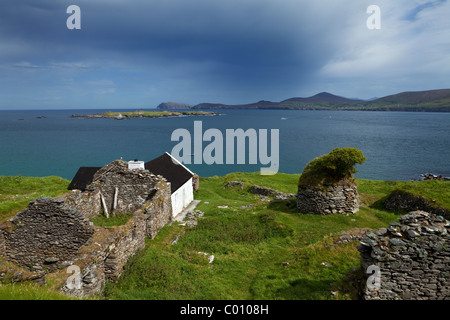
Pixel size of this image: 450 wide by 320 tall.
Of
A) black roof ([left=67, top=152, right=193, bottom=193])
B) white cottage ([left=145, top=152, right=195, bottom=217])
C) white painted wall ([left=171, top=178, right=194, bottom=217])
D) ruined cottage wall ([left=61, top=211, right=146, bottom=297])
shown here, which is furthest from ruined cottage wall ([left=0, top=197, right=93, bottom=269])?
black roof ([left=67, top=152, right=193, bottom=193])

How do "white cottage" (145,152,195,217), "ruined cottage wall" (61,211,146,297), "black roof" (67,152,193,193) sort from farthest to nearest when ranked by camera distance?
"black roof" (67,152,193,193), "white cottage" (145,152,195,217), "ruined cottage wall" (61,211,146,297)

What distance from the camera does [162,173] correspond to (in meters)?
27.5

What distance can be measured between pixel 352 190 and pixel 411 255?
13.9 m

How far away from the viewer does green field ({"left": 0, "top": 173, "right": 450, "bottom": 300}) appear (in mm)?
10320

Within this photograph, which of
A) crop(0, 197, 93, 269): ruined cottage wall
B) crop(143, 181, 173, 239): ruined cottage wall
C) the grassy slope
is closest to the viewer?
the grassy slope

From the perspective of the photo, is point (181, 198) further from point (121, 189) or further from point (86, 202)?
point (86, 202)

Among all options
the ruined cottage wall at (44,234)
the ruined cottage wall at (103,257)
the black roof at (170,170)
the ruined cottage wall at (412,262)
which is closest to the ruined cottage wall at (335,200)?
the ruined cottage wall at (412,262)

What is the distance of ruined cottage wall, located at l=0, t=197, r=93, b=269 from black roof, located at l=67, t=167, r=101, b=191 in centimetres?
1741

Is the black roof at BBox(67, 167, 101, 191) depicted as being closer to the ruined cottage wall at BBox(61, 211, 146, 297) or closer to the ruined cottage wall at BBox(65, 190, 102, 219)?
the ruined cottage wall at BBox(65, 190, 102, 219)

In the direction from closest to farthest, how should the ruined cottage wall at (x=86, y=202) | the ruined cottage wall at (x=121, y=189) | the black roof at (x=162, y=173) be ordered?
the ruined cottage wall at (x=86, y=202), the ruined cottage wall at (x=121, y=189), the black roof at (x=162, y=173)

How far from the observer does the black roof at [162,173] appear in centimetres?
2720

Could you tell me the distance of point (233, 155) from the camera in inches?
3506

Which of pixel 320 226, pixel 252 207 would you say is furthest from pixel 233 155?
pixel 320 226

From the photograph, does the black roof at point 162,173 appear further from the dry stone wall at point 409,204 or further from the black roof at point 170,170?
the dry stone wall at point 409,204
